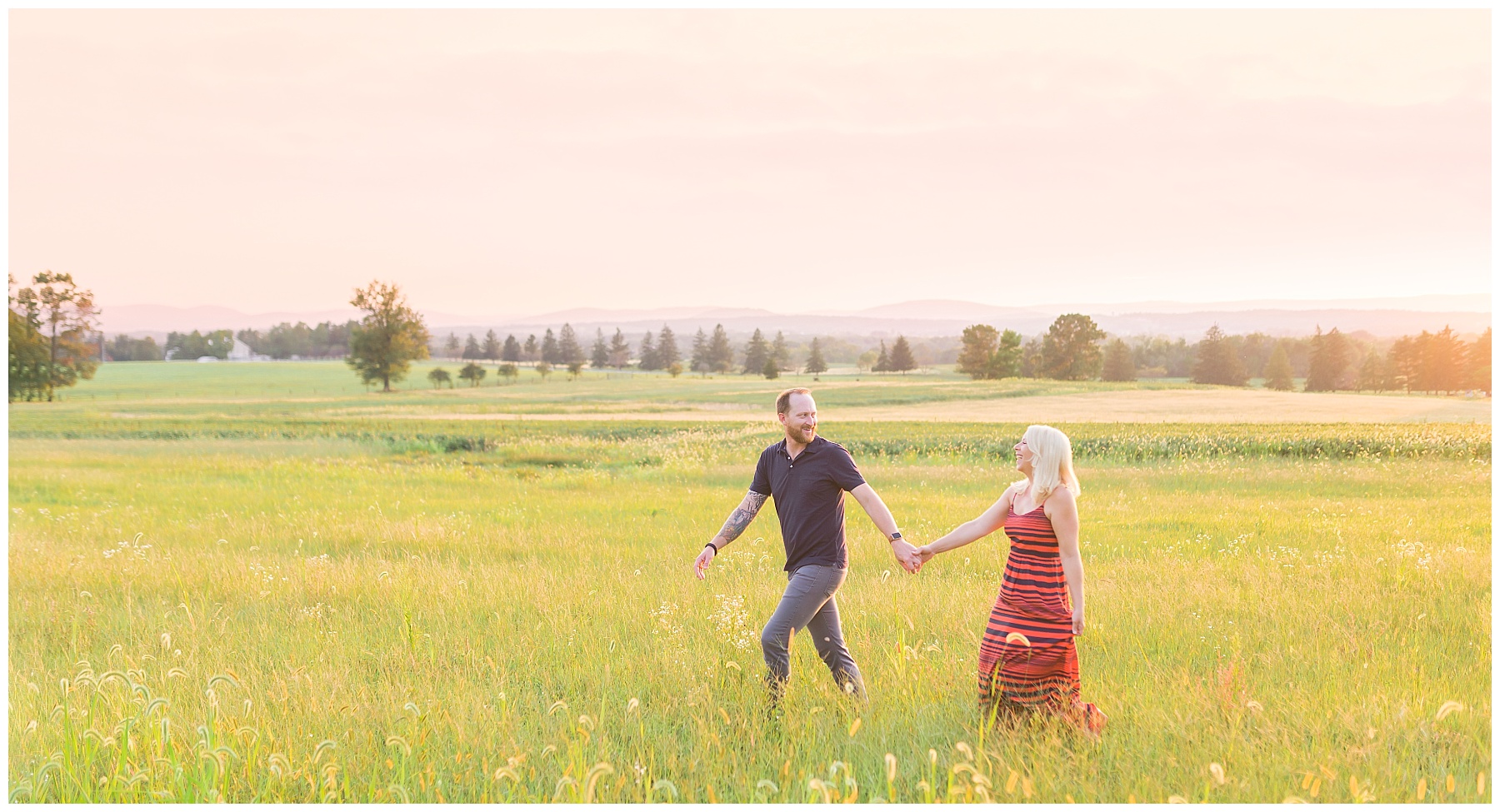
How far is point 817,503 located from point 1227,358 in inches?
4430

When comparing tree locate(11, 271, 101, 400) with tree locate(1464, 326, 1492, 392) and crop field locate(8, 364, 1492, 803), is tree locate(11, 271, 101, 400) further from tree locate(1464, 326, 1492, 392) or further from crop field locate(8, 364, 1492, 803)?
tree locate(1464, 326, 1492, 392)

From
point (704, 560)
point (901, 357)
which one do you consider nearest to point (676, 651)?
point (704, 560)

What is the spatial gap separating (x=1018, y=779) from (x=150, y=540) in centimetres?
1451

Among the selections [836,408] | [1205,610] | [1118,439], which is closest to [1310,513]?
[1205,610]

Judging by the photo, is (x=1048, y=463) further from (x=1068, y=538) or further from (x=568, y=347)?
(x=568, y=347)

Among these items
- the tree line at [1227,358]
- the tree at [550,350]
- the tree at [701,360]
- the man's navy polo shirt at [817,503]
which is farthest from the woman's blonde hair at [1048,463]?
the tree at [550,350]

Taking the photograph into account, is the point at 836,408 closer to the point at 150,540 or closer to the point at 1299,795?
the point at 150,540

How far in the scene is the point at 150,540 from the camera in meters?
14.1

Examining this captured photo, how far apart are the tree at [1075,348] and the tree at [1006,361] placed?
13.5 feet

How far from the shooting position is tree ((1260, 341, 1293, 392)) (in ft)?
313

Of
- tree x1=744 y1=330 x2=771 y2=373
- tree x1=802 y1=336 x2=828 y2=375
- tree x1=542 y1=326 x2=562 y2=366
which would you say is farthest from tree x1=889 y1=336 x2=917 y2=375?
tree x1=542 y1=326 x2=562 y2=366

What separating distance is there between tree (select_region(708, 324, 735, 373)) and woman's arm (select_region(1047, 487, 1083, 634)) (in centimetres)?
13039

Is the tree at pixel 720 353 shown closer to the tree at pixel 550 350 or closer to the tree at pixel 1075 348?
the tree at pixel 550 350

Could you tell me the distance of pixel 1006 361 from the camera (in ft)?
358
